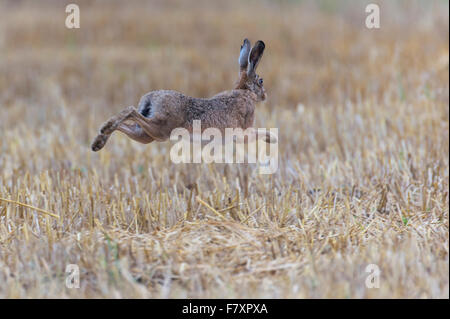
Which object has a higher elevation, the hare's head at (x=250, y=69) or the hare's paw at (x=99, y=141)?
the hare's head at (x=250, y=69)

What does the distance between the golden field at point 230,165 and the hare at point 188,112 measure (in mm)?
667

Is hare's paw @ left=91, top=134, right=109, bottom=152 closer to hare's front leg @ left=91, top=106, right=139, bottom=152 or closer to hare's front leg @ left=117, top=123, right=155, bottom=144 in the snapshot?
hare's front leg @ left=91, top=106, right=139, bottom=152

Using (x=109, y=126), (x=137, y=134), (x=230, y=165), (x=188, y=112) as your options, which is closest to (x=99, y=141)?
(x=109, y=126)

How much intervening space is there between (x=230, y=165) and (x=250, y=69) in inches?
84.4

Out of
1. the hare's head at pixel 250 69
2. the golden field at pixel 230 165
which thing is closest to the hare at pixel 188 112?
the hare's head at pixel 250 69

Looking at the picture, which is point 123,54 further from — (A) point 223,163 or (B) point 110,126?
(B) point 110,126

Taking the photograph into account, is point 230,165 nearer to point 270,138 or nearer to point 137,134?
point 270,138

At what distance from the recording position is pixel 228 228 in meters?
3.95

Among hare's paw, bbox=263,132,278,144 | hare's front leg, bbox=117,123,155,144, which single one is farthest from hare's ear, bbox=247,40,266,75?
hare's front leg, bbox=117,123,155,144

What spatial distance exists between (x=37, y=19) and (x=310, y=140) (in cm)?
705

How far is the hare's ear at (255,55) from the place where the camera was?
3.56 metres

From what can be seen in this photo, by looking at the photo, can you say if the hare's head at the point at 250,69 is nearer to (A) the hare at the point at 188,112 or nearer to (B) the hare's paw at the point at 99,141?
(A) the hare at the point at 188,112

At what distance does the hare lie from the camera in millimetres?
3234
